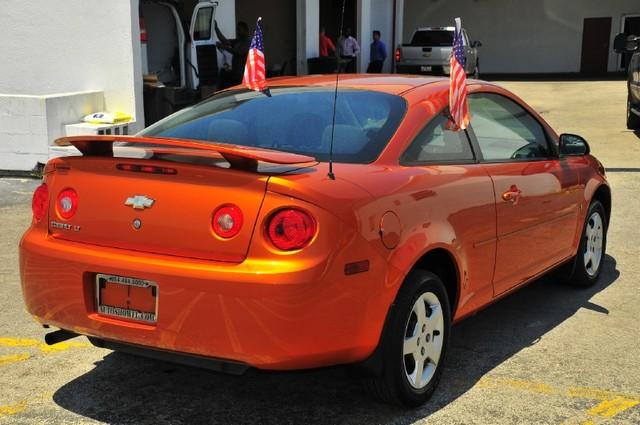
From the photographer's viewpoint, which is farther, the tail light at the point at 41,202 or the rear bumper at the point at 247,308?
the tail light at the point at 41,202

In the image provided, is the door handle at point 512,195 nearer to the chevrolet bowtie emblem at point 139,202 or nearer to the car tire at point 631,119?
the chevrolet bowtie emblem at point 139,202

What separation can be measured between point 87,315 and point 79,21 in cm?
953

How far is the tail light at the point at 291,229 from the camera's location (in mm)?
3031

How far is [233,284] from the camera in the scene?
3.00 m

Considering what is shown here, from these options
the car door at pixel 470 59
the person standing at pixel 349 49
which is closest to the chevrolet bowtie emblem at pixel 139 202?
the person standing at pixel 349 49

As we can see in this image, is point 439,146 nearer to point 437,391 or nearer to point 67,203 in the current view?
point 437,391

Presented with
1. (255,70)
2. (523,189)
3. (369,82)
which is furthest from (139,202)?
(523,189)

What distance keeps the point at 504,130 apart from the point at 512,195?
59 centimetres

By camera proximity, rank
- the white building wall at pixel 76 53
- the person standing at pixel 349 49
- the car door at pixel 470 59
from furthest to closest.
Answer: the car door at pixel 470 59 < the person standing at pixel 349 49 < the white building wall at pixel 76 53

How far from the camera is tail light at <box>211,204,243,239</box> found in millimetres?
3078

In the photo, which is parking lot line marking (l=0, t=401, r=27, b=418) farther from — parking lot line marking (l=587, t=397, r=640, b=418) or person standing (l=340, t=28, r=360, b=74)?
person standing (l=340, t=28, r=360, b=74)

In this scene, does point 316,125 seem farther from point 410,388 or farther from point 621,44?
point 621,44

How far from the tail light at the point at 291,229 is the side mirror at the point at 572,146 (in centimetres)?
261

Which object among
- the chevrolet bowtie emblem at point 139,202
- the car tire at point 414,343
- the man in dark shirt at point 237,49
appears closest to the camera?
the chevrolet bowtie emblem at point 139,202
